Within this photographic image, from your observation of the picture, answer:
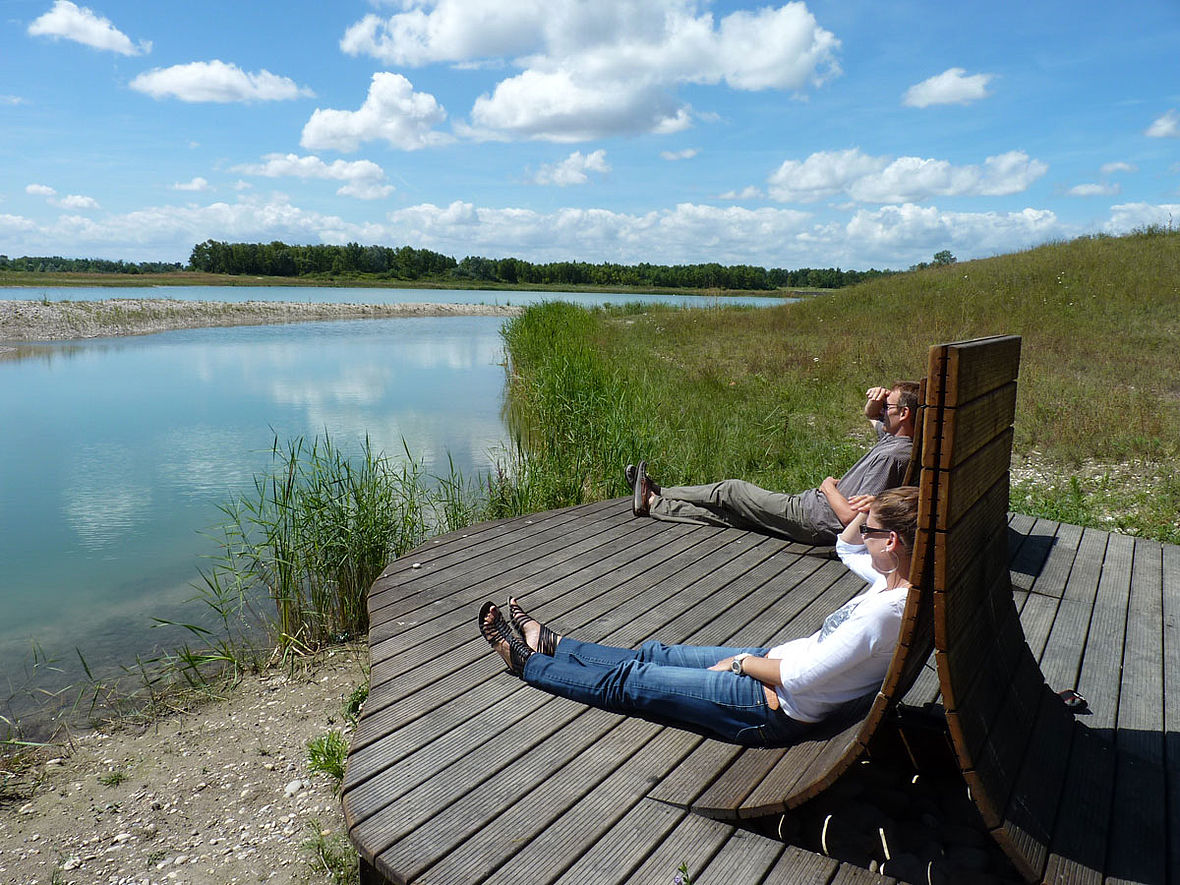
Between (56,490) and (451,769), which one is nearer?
(451,769)

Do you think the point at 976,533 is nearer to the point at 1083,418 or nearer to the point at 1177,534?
the point at 1177,534

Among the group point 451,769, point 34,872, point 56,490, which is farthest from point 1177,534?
point 56,490

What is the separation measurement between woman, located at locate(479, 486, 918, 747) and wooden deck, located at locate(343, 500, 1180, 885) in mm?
86

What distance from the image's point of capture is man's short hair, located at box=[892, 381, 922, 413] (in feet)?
11.7

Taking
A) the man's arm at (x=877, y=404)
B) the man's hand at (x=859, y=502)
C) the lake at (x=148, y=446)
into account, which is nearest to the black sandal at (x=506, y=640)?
the man's hand at (x=859, y=502)

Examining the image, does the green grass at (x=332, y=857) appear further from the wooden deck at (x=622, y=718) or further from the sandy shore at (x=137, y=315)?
the sandy shore at (x=137, y=315)

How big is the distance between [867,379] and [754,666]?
365 inches

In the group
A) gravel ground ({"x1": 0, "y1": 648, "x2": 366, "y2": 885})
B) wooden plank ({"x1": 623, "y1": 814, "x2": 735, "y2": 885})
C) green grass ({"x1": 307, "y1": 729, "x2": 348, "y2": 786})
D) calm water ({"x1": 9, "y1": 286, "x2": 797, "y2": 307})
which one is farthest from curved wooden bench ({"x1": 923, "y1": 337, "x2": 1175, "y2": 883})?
calm water ({"x1": 9, "y1": 286, "x2": 797, "y2": 307})

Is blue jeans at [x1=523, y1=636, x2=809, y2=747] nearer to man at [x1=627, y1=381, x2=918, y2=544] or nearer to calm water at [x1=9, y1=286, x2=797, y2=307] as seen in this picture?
man at [x1=627, y1=381, x2=918, y2=544]

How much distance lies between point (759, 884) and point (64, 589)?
5631 mm

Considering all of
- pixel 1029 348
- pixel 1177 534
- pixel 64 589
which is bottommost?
pixel 64 589

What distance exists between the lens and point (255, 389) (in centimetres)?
1416

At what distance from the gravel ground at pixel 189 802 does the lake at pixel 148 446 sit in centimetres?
112

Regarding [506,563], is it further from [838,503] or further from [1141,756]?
[1141,756]
